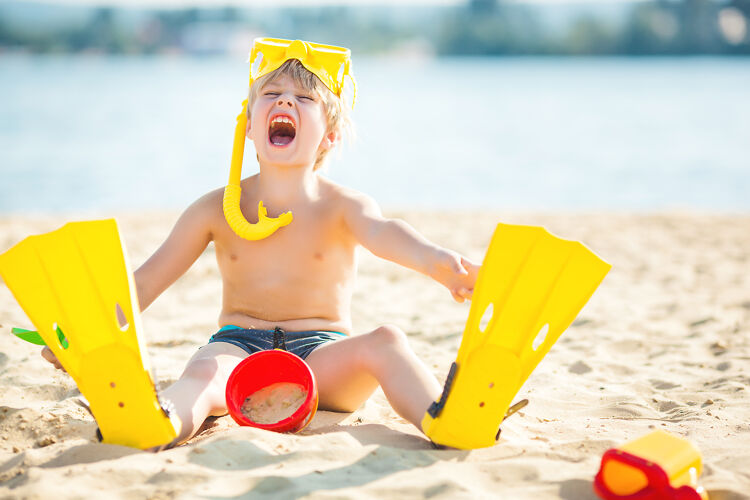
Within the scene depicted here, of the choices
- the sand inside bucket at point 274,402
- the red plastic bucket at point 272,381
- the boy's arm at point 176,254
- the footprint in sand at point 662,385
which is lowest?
the footprint in sand at point 662,385

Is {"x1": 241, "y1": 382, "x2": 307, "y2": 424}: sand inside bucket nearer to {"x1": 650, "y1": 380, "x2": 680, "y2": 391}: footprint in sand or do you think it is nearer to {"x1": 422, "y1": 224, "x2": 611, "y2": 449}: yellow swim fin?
{"x1": 422, "y1": 224, "x2": 611, "y2": 449}: yellow swim fin

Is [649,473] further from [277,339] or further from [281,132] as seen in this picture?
[281,132]

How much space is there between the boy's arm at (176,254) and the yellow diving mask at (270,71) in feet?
0.33

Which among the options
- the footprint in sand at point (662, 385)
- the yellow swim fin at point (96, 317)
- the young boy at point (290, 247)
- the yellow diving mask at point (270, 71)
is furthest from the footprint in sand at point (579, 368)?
the yellow swim fin at point (96, 317)

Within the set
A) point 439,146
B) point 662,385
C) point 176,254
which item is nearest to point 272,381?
point 176,254

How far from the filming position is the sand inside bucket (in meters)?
2.41

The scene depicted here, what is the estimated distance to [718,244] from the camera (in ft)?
20.6

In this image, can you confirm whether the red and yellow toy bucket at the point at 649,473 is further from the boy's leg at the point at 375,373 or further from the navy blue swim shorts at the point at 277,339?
the navy blue swim shorts at the point at 277,339

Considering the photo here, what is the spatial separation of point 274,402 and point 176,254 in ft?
2.06

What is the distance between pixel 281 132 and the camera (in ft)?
9.11

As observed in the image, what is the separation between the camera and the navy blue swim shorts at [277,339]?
102 inches

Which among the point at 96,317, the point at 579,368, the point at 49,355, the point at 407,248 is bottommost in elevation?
the point at 579,368

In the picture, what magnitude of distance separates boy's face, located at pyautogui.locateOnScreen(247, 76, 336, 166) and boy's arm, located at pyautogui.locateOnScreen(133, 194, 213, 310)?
0.30 metres

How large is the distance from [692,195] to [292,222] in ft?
31.7
